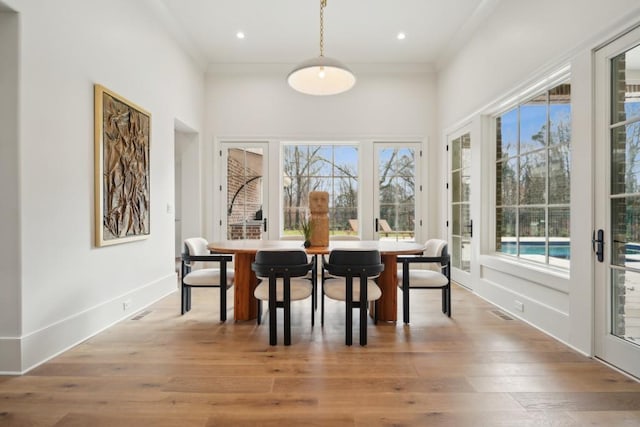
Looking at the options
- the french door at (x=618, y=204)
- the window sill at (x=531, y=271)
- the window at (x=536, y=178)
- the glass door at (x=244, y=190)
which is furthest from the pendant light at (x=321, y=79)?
the window sill at (x=531, y=271)

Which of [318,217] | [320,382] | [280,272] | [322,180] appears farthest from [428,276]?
[322,180]

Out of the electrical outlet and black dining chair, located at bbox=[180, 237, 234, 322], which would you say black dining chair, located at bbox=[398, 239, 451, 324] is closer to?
the electrical outlet

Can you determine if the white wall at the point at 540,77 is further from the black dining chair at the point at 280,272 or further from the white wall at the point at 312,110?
the black dining chair at the point at 280,272

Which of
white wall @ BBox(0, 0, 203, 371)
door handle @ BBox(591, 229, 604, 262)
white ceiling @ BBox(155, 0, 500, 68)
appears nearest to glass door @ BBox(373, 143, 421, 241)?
white ceiling @ BBox(155, 0, 500, 68)

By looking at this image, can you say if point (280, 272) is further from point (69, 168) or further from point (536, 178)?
point (536, 178)

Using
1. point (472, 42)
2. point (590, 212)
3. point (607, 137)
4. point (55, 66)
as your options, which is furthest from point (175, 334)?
point (472, 42)

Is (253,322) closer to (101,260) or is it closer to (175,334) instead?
(175,334)

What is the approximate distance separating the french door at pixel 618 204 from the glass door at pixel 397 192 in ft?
10.1

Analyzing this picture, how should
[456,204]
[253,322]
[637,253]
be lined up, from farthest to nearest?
1. [456,204]
2. [253,322]
3. [637,253]

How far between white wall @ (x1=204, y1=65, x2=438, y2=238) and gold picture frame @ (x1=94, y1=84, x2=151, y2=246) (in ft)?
5.82

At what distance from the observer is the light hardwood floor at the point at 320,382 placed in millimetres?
1690

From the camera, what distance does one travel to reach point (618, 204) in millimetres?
2197

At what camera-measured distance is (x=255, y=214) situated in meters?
5.36

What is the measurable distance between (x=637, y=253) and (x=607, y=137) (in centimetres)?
79
